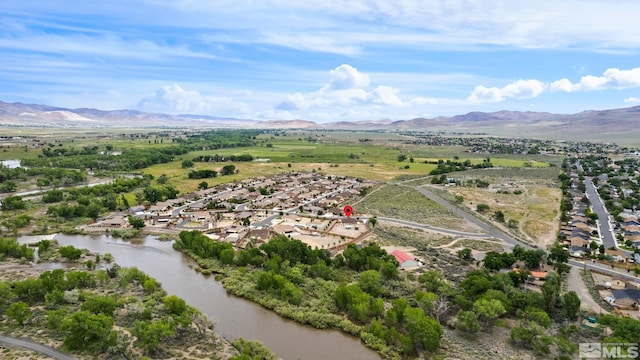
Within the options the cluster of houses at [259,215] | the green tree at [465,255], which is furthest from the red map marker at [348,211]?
the green tree at [465,255]

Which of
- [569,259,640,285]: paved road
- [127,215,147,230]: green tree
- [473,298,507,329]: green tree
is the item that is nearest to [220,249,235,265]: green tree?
[127,215,147,230]: green tree

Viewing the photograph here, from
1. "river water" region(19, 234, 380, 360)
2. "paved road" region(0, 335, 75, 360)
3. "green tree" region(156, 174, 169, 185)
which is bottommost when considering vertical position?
"river water" region(19, 234, 380, 360)

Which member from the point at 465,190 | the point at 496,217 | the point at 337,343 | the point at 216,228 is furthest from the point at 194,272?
the point at 465,190

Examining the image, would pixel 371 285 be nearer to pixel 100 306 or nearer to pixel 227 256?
pixel 227 256

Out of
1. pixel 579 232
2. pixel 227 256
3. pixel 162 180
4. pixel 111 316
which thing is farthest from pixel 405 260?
pixel 162 180

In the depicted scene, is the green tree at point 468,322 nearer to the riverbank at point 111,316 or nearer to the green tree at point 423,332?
the green tree at point 423,332

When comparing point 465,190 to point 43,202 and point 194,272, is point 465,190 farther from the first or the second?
point 43,202

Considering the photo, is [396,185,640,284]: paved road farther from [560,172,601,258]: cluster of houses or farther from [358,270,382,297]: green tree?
[358,270,382,297]: green tree

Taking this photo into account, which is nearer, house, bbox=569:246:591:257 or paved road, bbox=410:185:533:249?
house, bbox=569:246:591:257
